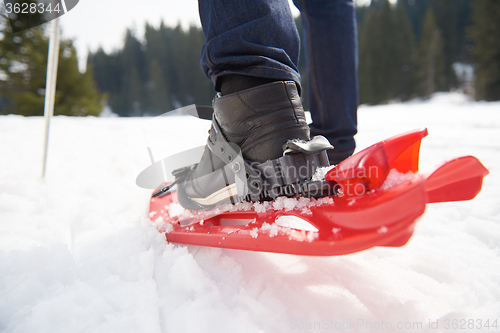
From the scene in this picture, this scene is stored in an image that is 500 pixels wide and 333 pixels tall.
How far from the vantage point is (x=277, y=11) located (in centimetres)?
68

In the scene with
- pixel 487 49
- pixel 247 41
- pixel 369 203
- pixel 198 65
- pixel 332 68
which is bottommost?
pixel 487 49

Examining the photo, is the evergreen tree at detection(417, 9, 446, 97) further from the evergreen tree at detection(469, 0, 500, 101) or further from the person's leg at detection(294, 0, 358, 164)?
the person's leg at detection(294, 0, 358, 164)

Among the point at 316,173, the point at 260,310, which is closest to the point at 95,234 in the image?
the point at 260,310

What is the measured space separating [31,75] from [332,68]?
52.0 feet

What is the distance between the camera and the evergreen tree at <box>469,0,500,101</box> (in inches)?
616

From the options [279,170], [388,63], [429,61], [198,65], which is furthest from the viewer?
[198,65]

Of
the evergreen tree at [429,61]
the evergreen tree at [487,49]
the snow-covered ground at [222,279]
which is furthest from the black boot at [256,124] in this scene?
the evergreen tree at [429,61]

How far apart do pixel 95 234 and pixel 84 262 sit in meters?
0.18

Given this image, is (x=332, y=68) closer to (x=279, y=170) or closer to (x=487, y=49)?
(x=279, y=170)

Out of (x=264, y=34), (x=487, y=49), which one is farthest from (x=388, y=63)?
(x=264, y=34)

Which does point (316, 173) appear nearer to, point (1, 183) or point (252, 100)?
point (252, 100)

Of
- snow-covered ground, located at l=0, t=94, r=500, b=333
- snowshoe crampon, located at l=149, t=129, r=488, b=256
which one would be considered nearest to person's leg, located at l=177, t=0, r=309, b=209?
snowshoe crampon, located at l=149, t=129, r=488, b=256

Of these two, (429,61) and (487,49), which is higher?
(487,49)

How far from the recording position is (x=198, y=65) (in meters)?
26.5
